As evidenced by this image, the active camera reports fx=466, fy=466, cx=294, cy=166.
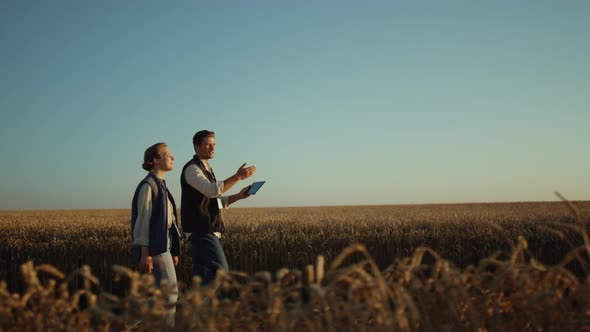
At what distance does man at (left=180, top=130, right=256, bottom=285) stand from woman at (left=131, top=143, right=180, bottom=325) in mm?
271

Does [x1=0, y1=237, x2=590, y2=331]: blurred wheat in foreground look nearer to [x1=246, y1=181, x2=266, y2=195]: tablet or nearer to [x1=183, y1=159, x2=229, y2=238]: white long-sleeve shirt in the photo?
[x1=183, y1=159, x2=229, y2=238]: white long-sleeve shirt

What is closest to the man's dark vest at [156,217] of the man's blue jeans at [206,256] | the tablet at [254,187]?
the man's blue jeans at [206,256]

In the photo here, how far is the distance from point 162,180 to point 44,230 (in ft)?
31.5

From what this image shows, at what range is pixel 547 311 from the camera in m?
1.66

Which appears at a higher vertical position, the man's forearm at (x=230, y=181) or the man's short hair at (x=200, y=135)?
the man's short hair at (x=200, y=135)

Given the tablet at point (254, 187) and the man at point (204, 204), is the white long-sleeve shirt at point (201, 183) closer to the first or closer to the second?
the man at point (204, 204)

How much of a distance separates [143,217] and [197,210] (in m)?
0.61

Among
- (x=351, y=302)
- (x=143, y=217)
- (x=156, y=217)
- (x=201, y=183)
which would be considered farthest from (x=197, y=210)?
(x=351, y=302)

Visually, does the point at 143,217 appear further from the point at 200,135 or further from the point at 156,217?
the point at 200,135

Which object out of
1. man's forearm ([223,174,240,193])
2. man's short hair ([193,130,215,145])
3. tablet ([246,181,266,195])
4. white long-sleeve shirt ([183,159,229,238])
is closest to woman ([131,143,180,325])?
white long-sleeve shirt ([183,159,229,238])

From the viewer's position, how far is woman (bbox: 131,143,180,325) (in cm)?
472

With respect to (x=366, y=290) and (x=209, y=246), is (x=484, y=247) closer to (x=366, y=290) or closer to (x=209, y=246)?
(x=209, y=246)

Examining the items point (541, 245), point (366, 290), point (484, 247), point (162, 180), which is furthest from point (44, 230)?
point (366, 290)

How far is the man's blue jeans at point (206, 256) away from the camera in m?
5.05
